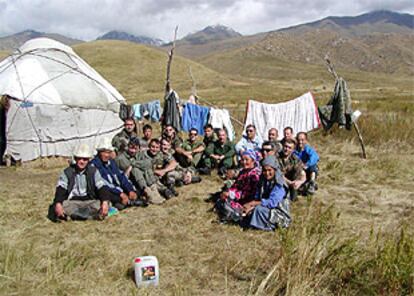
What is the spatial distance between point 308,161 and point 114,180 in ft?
8.74

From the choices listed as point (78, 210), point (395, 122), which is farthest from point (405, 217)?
point (395, 122)

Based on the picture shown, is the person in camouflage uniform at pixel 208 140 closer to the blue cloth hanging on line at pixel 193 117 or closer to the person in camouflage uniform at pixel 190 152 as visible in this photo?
the person in camouflage uniform at pixel 190 152

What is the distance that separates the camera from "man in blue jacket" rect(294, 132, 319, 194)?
19.0 feet

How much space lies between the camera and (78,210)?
187 inches

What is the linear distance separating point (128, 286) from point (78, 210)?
5.71 feet

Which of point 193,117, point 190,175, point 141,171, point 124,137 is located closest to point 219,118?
point 193,117

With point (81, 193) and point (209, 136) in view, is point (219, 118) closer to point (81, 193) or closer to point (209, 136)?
point (209, 136)

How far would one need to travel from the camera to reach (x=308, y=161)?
19.2ft

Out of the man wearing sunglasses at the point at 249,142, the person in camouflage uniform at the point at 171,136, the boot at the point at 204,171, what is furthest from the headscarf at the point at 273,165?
the person in camouflage uniform at the point at 171,136

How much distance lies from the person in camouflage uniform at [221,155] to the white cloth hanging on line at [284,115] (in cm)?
268

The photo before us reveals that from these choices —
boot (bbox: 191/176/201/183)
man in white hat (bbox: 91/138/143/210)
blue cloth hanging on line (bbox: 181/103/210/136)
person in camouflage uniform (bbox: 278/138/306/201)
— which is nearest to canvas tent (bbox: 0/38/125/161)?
blue cloth hanging on line (bbox: 181/103/210/136)

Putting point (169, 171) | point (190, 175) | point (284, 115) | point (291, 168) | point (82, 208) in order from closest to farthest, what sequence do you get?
point (82, 208) → point (291, 168) → point (169, 171) → point (190, 175) → point (284, 115)

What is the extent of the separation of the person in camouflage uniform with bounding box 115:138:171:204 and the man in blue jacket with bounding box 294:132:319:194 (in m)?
2.01

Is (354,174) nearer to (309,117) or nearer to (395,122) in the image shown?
(309,117)
